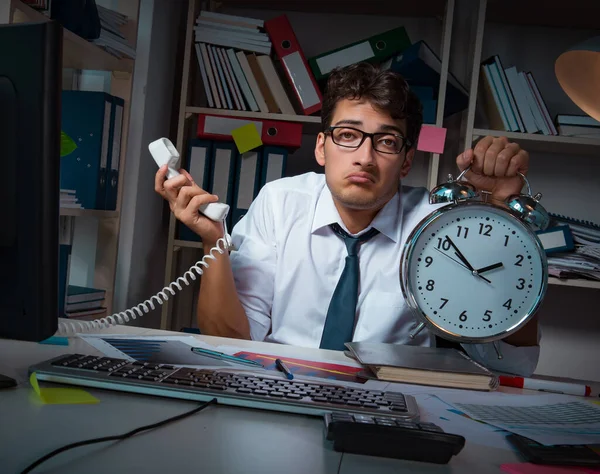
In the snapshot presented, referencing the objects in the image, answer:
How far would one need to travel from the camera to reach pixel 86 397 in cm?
79

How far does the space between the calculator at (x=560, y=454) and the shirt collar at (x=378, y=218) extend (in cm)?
103

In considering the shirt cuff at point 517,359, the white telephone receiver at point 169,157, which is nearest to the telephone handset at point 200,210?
the white telephone receiver at point 169,157

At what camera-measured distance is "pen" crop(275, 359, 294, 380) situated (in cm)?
100

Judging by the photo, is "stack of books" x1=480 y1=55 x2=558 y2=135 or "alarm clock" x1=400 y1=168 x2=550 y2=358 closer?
"alarm clock" x1=400 y1=168 x2=550 y2=358

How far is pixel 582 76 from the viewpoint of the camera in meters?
1.05

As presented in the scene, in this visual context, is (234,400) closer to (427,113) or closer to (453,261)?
(453,261)

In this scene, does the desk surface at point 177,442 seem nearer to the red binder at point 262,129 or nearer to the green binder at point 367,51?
the red binder at point 262,129

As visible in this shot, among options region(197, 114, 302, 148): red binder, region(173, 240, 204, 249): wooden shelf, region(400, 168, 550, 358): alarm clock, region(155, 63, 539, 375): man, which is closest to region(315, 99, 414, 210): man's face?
region(155, 63, 539, 375): man

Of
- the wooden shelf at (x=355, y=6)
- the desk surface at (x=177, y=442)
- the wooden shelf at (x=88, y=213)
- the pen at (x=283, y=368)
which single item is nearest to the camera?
the desk surface at (x=177, y=442)

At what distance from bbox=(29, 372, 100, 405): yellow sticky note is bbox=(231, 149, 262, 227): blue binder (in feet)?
5.69

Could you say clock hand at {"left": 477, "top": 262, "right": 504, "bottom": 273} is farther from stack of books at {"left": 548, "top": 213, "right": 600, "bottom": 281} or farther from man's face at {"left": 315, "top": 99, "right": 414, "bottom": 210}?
stack of books at {"left": 548, "top": 213, "right": 600, "bottom": 281}

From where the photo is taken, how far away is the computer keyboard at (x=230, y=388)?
81 centimetres

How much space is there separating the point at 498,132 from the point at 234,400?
194 cm

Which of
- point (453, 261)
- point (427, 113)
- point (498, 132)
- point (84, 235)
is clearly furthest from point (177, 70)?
point (453, 261)
